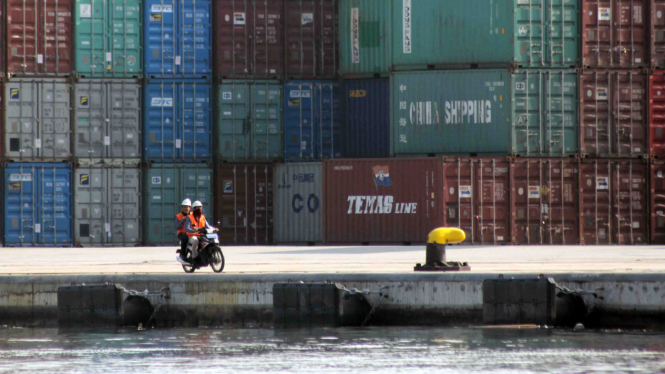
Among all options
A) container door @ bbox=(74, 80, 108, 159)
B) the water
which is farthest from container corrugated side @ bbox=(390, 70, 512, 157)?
the water

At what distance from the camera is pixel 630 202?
30.9 metres

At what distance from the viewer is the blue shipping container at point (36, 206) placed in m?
32.2

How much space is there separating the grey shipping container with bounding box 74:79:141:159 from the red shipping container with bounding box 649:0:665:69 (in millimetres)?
16260

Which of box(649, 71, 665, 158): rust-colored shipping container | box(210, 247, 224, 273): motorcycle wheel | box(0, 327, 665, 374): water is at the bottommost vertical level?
box(0, 327, 665, 374): water

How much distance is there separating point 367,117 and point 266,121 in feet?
11.0

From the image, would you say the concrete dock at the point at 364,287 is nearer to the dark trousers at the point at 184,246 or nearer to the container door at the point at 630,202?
the dark trousers at the point at 184,246

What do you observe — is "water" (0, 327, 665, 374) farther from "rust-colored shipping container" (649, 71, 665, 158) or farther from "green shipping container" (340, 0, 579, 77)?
"rust-colored shipping container" (649, 71, 665, 158)

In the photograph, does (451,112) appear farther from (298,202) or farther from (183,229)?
(183,229)

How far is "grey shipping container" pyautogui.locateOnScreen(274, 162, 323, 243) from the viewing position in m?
32.3

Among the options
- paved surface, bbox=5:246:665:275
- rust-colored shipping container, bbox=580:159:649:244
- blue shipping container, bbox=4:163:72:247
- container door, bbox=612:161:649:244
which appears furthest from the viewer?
blue shipping container, bbox=4:163:72:247

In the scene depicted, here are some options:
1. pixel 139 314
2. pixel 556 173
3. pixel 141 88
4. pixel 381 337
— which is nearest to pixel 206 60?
pixel 141 88

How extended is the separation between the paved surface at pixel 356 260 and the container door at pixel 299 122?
15.5 ft

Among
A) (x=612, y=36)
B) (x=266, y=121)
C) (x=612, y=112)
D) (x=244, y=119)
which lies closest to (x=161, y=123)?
(x=244, y=119)

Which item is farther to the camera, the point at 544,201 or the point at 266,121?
the point at 266,121
